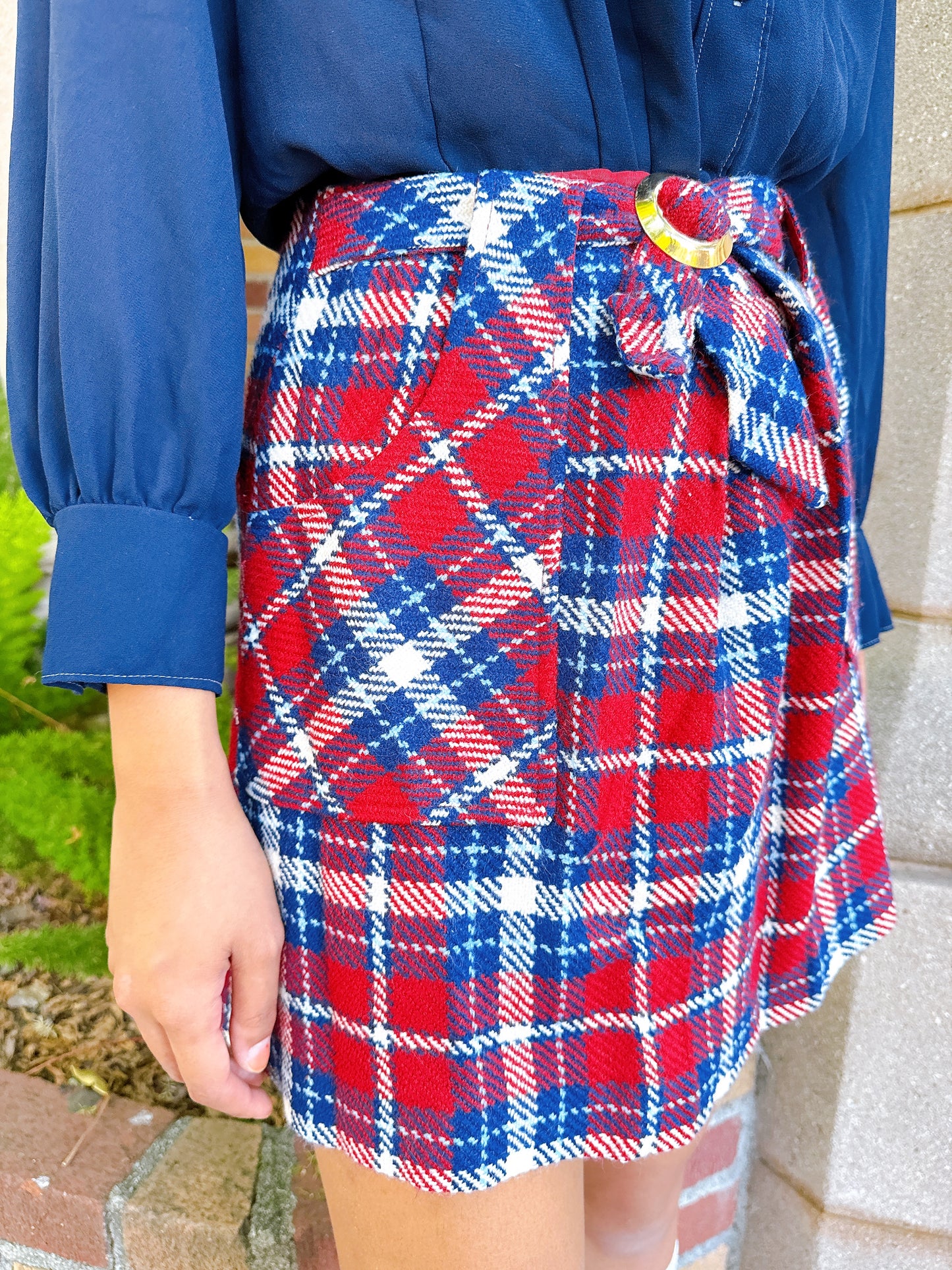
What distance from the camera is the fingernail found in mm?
524

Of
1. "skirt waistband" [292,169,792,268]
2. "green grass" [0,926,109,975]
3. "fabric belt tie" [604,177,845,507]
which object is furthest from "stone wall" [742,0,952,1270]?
"green grass" [0,926,109,975]

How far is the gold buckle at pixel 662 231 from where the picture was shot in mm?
505

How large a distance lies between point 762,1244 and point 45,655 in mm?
1411

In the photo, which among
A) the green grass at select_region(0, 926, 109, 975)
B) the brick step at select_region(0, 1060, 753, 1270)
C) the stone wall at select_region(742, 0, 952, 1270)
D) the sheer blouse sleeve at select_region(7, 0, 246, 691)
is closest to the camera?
the sheer blouse sleeve at select_region(7, 0, 246, 691)

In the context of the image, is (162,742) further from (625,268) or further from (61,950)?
(61,950)

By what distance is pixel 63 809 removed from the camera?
3.89 feet

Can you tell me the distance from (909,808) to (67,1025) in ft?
3.89

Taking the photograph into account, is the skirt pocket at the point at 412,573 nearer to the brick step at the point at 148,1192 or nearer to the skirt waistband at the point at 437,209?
the skirt waistband at the point at 437,209

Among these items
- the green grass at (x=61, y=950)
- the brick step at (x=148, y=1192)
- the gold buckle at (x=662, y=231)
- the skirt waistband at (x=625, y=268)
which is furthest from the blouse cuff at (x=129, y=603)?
the green grass at (x=61, y=950)

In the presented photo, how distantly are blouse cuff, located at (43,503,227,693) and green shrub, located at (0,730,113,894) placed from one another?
784 mm

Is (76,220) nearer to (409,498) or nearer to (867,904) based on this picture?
(409,498)

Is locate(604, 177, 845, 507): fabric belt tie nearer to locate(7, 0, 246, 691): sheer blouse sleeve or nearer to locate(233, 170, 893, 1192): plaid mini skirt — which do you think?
locate(233, 170, 893, 1192): plaid mini skirt

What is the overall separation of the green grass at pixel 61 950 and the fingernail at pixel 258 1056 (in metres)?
0.76

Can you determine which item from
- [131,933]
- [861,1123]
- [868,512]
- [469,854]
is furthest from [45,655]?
[861,1123]
